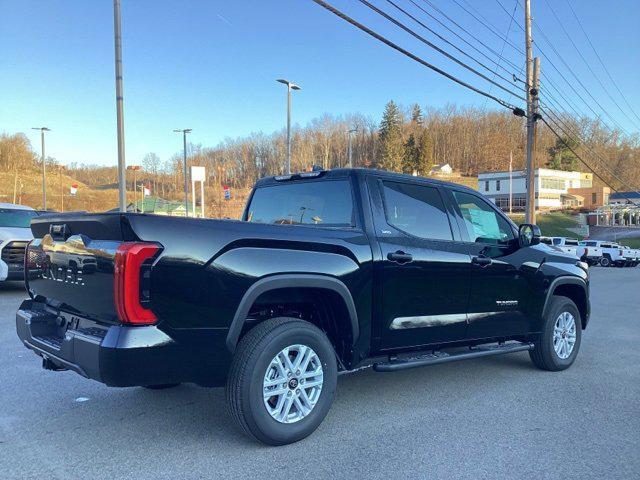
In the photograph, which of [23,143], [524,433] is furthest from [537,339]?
[23,143]

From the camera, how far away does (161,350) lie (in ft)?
10.2

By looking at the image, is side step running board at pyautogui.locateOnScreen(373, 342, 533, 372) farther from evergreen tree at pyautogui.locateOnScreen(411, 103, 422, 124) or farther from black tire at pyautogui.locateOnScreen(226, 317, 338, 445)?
evergreen tree at pyautogui.locateOnScreen(411, 103, 422, 124)

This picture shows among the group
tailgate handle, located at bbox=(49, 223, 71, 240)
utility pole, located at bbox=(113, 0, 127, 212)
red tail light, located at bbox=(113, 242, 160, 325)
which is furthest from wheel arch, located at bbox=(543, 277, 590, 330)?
utility pole, located at bbox=(113, 0, 127, 212)

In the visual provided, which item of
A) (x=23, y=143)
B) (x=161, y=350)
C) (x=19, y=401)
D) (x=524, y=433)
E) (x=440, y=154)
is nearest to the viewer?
(x=161, y=350)

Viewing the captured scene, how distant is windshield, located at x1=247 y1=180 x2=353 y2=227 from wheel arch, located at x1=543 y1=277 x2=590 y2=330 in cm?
267

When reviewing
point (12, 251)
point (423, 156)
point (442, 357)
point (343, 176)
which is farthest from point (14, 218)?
point (423, 156)

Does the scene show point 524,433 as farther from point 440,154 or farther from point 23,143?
point 440,154

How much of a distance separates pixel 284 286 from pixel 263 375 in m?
0.58

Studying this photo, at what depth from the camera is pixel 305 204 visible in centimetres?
471

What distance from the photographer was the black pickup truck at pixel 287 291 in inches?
122

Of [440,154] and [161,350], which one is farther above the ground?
[440,154]

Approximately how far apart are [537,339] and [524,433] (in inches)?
74.3

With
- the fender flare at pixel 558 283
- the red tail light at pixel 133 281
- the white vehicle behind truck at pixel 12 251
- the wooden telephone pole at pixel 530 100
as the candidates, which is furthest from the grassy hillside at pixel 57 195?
the red tail light at pixel 133 281

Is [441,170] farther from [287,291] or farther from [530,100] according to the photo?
[287,291]
